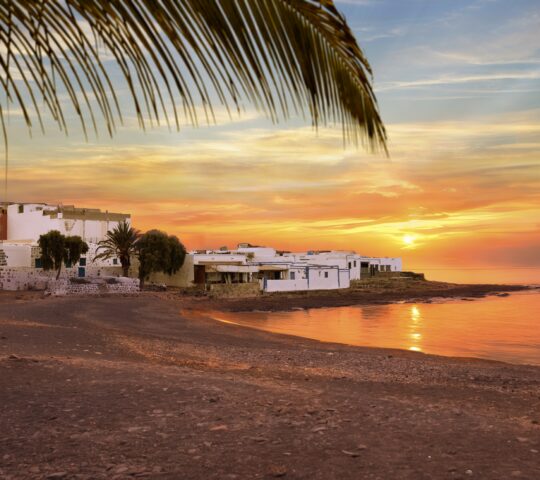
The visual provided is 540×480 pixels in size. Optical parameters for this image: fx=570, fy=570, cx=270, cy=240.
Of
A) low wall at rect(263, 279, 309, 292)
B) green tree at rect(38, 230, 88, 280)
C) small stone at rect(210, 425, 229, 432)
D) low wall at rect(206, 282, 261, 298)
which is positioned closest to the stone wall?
green tree at rect(38, 230, 88, 280)

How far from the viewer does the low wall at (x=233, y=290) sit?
55250 millimetres

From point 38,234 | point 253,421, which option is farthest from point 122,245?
point 253,421

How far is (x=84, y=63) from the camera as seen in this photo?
1.87m

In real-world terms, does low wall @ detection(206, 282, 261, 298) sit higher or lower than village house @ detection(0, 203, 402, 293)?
lower

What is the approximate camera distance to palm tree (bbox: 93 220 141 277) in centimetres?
5266

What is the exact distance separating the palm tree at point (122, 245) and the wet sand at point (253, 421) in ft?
126

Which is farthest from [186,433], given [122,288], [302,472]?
[122,288]

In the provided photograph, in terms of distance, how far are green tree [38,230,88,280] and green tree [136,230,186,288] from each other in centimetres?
585

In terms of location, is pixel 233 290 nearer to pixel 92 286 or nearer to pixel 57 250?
pixel 92 286

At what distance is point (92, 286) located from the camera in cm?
4584

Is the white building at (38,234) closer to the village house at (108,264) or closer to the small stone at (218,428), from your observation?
the village house at (108,264)

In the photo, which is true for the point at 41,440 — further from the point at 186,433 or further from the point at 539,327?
the point at 539,327

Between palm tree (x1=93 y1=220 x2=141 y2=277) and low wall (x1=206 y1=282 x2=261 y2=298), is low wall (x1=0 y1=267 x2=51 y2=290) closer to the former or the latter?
palm tree (x1=93 y1=220 x2=141 y2=277)

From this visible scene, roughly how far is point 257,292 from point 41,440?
170 ft
